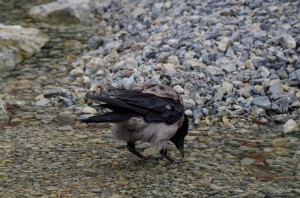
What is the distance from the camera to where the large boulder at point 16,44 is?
962 centimetres

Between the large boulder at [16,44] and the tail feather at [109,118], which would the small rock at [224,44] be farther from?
the tail feather at [109,118]

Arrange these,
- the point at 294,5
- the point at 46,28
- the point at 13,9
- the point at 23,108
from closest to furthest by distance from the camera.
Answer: the point at 23,108 → the point at 294,5 → the point at 46,28 → the point at 13,9

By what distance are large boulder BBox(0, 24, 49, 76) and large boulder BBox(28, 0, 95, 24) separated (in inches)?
41.3

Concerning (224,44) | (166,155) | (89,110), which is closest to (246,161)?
(166,155)

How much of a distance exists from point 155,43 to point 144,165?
126 inches

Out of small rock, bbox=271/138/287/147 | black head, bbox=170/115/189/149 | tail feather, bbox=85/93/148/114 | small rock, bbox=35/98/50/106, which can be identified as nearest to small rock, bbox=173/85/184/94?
black head, bbox=170/115/189/149

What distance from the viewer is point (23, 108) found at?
7.98 meters

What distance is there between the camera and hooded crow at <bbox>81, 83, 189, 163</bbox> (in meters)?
5.96

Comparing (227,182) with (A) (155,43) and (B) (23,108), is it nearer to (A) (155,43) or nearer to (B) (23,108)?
(B) (23,108)

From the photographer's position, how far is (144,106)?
241 inches

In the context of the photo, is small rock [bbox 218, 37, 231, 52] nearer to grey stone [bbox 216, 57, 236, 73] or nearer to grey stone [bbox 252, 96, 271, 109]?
grey stone [bbox 216, 57, 236, 73]

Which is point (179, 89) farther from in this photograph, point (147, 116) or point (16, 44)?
point (16, 44)

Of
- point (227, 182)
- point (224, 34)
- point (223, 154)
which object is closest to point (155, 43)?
point (224, 34)

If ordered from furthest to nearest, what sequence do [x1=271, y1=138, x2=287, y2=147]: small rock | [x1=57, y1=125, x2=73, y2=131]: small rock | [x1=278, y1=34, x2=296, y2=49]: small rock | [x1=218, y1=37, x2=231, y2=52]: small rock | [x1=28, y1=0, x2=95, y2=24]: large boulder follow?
1. [x1=28, y1=0, x2=95, y2=24]: large boulder
2. [x1=218, y1=37, x2=231, y2=52]: small rock
3. [x1=278, y1=34, x2=296, y2=49]: small rock
4. [x1=57, y1=125, x2=73, y2=131]: small rock
5. [x1=271, y1=138, x2=287, y2=147]: small rock
